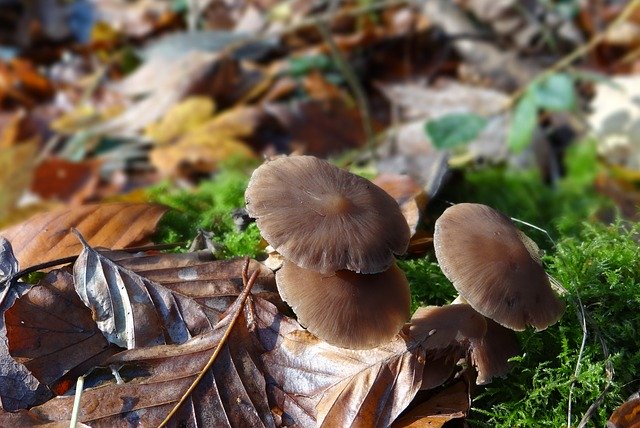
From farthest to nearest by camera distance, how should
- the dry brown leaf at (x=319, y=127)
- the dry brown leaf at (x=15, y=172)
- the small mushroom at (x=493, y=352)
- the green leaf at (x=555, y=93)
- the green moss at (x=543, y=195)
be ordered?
1. the dry brown leaf at (x=319, y=127)
2. the dry brown leaf at (x=15, y=172)
3. the green leaf at (x=555, y=93)
4. the green moss at (x=543, y=195)
5. the small mushroom at (x=493, y=352)

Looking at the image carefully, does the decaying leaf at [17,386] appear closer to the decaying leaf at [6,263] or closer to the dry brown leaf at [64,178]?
the decaying leaf at [6,263]

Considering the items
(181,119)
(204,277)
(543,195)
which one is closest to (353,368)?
(204,277)

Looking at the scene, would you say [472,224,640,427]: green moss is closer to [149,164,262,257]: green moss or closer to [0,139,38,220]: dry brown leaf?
[149,164,262,257]: green moss

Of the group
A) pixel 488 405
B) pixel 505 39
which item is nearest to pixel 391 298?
pixel 488 405

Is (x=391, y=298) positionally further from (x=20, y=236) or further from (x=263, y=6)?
(x=263, y=6)

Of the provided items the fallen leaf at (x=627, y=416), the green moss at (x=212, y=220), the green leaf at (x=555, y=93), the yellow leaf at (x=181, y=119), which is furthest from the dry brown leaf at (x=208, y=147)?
the fallen leaf at (x=627, y=416)

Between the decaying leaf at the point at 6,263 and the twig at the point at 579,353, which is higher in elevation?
the decaying leaf at the point at 6,263

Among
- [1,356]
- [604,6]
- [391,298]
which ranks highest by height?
[1,356]
